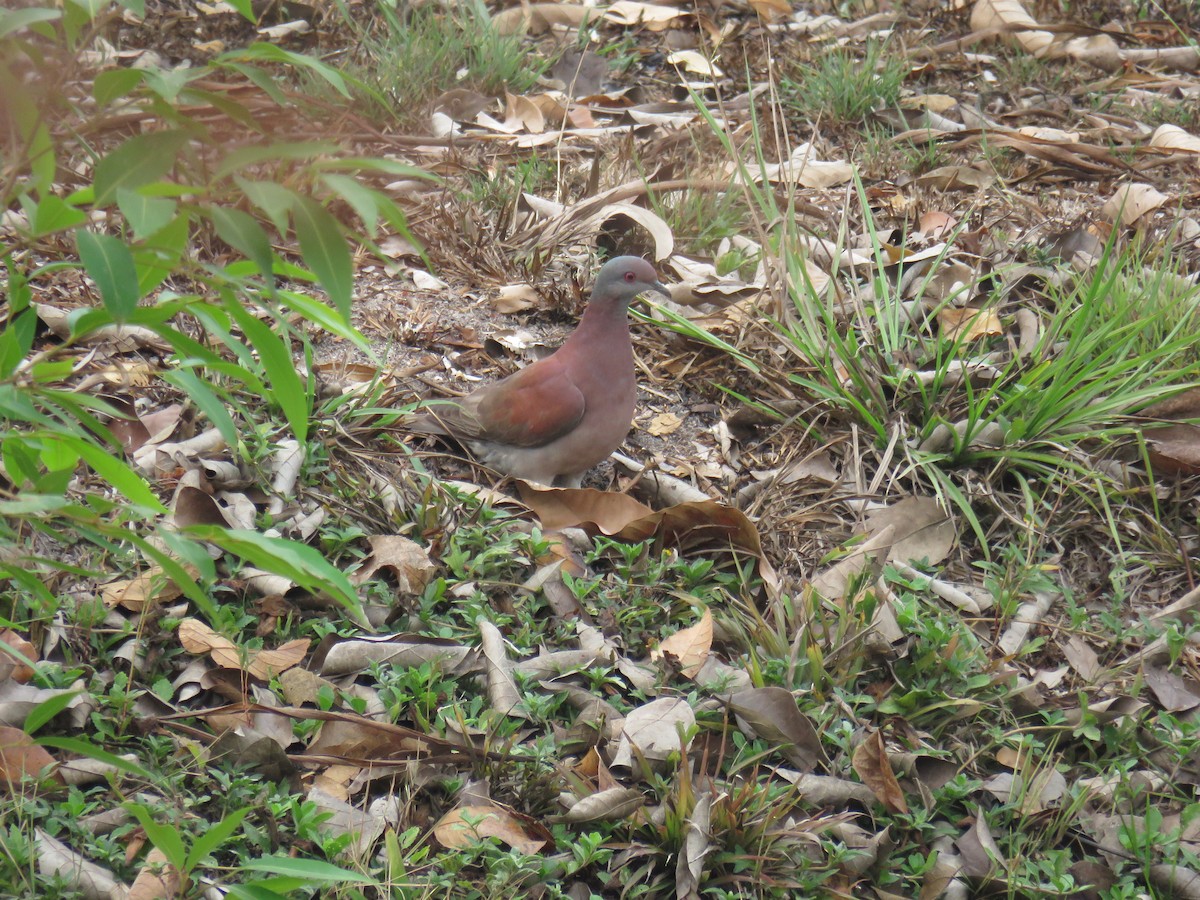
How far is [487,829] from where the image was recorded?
2521 millimetres

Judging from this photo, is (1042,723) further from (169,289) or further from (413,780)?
(169,289)

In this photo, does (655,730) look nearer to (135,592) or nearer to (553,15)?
(135,592)

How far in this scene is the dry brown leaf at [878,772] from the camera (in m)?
2.72

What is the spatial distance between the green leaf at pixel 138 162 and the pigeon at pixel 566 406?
249cm

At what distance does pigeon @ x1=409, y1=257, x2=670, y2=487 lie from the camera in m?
3.74

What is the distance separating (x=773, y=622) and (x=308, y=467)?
4.65 ft

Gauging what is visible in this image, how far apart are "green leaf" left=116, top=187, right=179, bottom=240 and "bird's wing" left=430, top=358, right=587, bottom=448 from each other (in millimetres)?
2501

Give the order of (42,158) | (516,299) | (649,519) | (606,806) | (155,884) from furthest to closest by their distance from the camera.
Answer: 1. (516,299)
2. (649,519)
3. (606,806)
4. (155,884)
5. (42,158)

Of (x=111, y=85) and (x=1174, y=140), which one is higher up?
(x=111, y=85)

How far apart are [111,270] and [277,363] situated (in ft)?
0.95

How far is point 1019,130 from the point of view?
5570 millimetres

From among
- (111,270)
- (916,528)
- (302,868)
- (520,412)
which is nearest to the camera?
(111,270)

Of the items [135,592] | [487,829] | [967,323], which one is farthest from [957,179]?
[135,592]

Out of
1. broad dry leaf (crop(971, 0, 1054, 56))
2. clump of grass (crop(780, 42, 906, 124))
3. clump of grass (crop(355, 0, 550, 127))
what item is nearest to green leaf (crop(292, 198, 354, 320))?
clump of grass (crop(355, 0, 550, 127))
